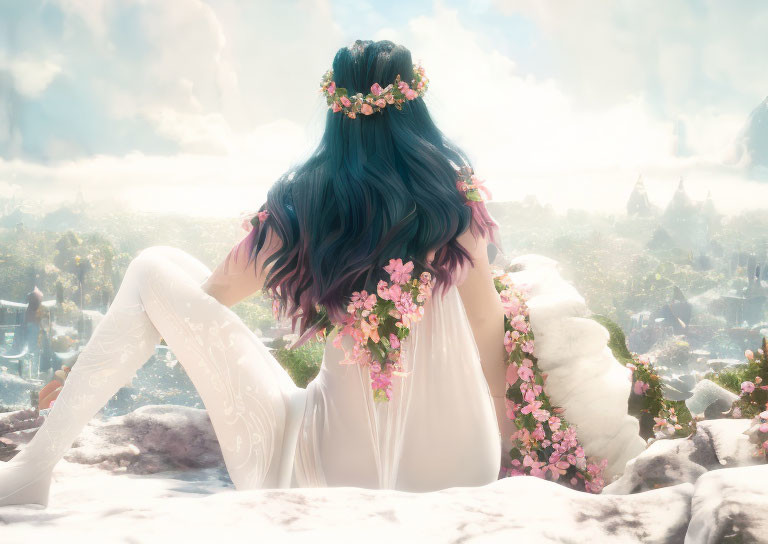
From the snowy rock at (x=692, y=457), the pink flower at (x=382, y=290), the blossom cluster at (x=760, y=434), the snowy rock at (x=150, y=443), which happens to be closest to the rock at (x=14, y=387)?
the snowy rock at (x=150, y=443)

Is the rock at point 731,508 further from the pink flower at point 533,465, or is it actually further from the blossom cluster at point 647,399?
the blossom cluster at point 647,399

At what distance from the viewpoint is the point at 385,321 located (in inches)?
67.5

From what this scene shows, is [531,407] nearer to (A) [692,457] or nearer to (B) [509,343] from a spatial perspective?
(B) [509,343]

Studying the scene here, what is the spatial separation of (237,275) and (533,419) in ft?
3.82

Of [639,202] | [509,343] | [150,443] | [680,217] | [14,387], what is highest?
[639,202]

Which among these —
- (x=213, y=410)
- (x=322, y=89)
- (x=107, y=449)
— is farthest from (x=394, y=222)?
(x=107, y=449)

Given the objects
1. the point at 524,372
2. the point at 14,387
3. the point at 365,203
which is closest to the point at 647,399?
the point at 524,372

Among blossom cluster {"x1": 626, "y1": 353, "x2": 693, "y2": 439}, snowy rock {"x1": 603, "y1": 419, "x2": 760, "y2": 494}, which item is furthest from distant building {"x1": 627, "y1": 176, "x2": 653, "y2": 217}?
snowy rock {"x1": 603, "y1": 419, "x2": 760, "y2": 494}

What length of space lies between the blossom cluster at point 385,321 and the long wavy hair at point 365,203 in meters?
0.04

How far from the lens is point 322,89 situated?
5.97 feet

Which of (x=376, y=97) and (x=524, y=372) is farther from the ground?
(x=376, y=97)

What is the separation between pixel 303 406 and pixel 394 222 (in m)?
0.69

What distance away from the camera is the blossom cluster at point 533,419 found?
209cm

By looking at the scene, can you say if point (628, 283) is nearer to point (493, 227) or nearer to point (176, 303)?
point (493, 227)
